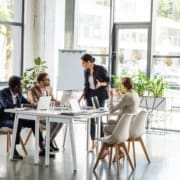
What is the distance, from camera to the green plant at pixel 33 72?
981cm

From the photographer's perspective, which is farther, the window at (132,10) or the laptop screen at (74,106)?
the window at (132,10)

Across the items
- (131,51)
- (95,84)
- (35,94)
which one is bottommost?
(35,94)

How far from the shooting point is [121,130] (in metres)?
5.78

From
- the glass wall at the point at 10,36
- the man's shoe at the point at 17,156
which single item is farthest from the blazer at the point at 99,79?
the glass wall at the point at 10,36

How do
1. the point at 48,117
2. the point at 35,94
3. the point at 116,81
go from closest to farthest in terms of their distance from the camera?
the point at 48,117 < the point at 35,94 < the point at 116,81

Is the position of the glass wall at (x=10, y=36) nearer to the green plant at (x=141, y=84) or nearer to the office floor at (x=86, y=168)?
the green plant at (x=141, y=84)

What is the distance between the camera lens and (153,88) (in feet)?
30.3

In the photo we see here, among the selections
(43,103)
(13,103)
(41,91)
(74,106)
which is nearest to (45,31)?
(41,91)

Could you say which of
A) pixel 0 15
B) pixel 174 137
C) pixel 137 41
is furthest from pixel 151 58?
pixel 0 15

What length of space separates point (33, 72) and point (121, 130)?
182 inches

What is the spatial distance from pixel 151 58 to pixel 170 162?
12.0ft

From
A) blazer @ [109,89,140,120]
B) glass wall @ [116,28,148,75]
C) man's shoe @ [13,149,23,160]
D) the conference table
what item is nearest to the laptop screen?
the conference table

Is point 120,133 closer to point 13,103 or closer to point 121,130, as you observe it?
point 121,130

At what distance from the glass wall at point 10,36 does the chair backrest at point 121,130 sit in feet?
16.2
